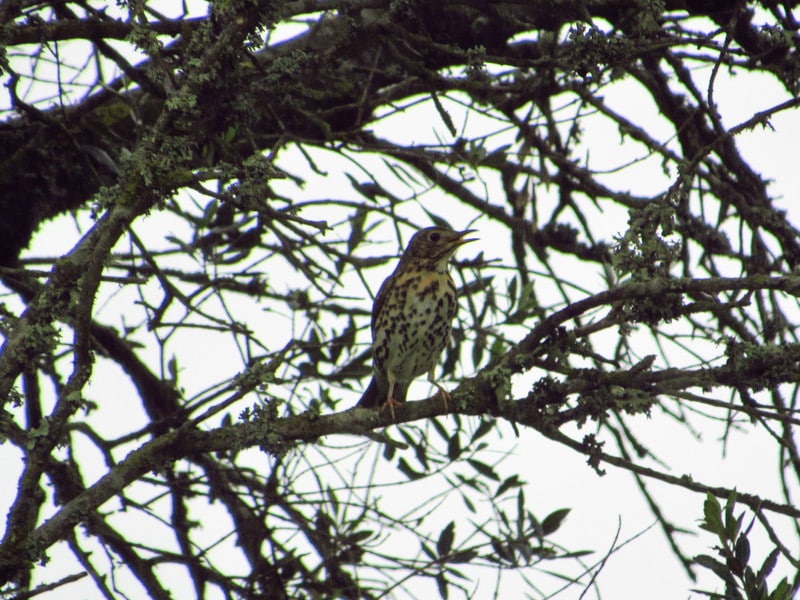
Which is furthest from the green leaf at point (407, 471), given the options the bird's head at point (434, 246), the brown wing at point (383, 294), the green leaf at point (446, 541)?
the bird's head at point (434, 246)

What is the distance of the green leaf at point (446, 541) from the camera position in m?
4.62

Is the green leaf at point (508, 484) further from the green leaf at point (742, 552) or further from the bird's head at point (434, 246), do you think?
the green leaf at point (742, 552)

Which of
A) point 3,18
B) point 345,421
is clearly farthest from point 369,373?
point 3,18

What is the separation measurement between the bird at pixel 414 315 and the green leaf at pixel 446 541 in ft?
2.94

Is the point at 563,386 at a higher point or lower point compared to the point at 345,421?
lower

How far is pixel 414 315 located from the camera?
5594 millimetres

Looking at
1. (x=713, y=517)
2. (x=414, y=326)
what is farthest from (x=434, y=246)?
(x=713, y=517)

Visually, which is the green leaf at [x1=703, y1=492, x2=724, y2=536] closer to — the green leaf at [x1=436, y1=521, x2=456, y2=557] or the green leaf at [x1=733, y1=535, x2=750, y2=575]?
the green leaf at [x1=733, y1=535, x2=750, y2=575]

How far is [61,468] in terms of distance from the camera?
407 cm

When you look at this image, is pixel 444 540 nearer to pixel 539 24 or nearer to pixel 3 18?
pixel 539 24

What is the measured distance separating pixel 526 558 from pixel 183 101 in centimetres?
263

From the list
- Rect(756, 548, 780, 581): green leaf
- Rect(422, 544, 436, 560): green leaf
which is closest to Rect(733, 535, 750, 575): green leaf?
Rect(756, 548, 780, 581): green leaf

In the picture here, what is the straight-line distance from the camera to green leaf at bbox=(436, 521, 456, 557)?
15.2ft

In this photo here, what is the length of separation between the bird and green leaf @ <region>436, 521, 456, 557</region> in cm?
90
